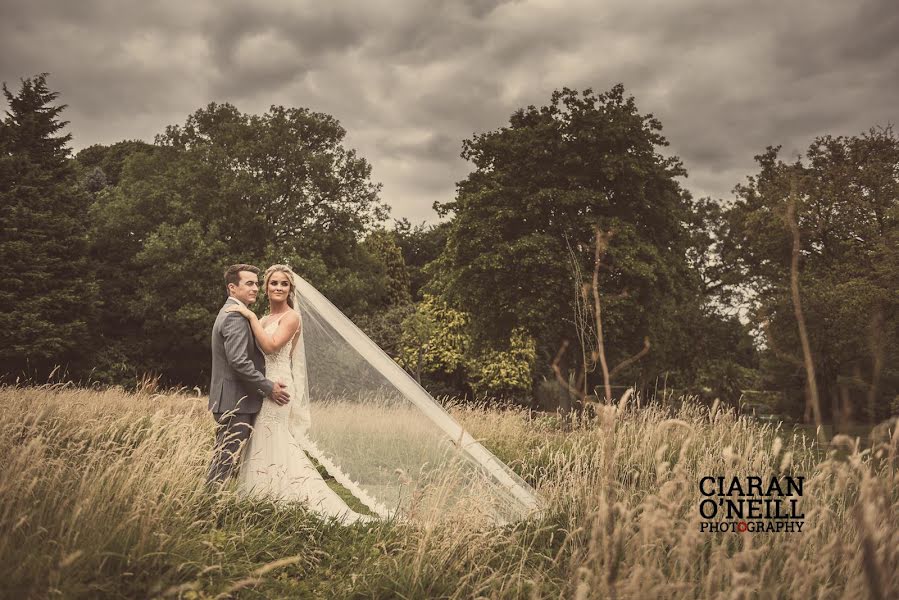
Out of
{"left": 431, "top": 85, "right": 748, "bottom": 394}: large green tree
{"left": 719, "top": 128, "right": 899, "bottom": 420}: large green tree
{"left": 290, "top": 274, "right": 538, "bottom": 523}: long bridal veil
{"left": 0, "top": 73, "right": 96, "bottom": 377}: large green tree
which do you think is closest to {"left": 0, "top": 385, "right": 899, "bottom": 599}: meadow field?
{"left": 290, "top": 274, "right": 538, "bottom": 523}: long bridal veil

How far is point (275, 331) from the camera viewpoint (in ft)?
15.7

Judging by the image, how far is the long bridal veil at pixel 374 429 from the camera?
4430 millimetres

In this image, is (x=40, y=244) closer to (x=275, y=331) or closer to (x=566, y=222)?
(x=566, y=222)

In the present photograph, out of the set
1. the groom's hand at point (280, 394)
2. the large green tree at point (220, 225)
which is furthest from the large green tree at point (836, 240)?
the large green tree at point (220, 225)

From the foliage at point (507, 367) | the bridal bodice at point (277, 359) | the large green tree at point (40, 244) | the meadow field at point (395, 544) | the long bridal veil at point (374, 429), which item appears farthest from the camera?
the foliage at point (507, 367)

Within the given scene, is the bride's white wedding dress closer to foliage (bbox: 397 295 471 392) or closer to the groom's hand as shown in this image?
the groom's hand

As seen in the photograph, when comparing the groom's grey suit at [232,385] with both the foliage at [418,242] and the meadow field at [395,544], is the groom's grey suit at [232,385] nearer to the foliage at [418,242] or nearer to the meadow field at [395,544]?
the meadow field at [395,544]

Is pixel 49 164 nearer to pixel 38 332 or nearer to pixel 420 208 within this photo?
pixel 38 332

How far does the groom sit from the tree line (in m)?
7.08

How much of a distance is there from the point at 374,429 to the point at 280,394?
941 mm

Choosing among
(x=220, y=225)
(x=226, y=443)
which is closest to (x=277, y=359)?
(x=226, y=443)

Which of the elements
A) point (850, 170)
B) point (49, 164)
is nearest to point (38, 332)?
point (49, 164)

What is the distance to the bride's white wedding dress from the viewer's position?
455 centimetres

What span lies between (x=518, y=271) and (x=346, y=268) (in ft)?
34.4
